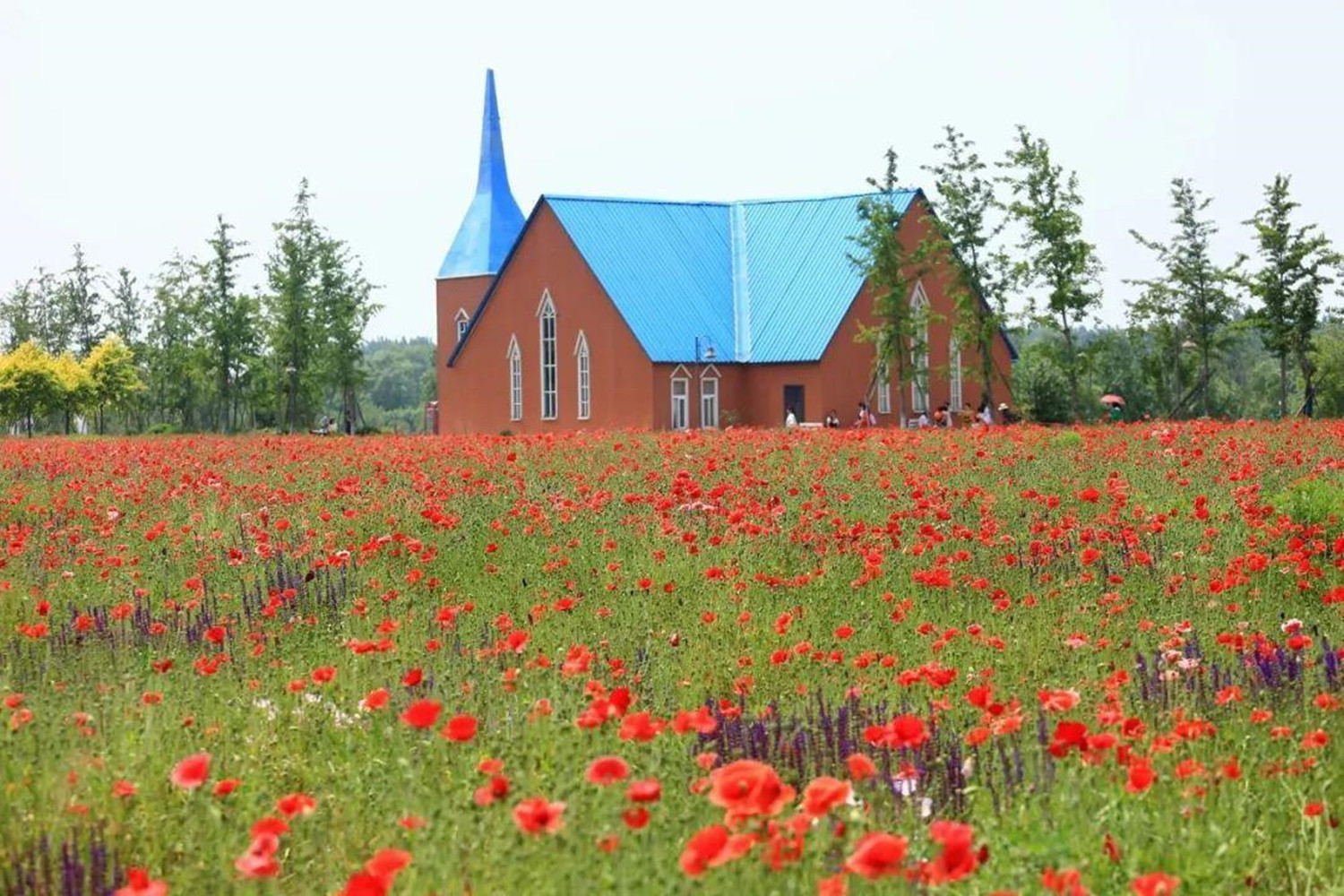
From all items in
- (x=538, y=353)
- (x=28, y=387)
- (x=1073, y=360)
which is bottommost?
(x=1073, y=360)

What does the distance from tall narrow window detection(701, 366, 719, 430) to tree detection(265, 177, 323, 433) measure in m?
27.1

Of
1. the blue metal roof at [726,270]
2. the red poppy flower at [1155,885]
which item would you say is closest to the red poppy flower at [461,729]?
the red poppy flower at [1155,885]

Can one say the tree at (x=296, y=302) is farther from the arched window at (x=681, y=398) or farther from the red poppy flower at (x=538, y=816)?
the red poppy flower at (x=538, y=816)

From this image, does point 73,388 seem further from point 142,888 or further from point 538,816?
point 538,816

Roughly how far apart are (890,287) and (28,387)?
4504 cm

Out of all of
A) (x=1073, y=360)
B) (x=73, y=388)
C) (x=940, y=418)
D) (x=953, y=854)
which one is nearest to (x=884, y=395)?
(x=1073, y=360)

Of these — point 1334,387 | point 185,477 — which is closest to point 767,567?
point 185,477

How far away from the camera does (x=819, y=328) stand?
53.9 metres

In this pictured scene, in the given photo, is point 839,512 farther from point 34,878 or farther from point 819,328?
point 819,328

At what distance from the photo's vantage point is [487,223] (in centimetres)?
6981

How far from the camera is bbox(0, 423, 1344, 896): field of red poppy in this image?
177 inches

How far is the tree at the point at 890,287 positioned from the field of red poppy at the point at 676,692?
37.0m

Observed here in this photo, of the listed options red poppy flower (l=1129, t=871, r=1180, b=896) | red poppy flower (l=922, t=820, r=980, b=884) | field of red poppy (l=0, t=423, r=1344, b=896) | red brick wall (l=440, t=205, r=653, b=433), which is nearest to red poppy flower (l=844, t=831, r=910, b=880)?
field of red poppy (l=0, t=423, r=1344, b=896)

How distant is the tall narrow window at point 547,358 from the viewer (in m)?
56.8
